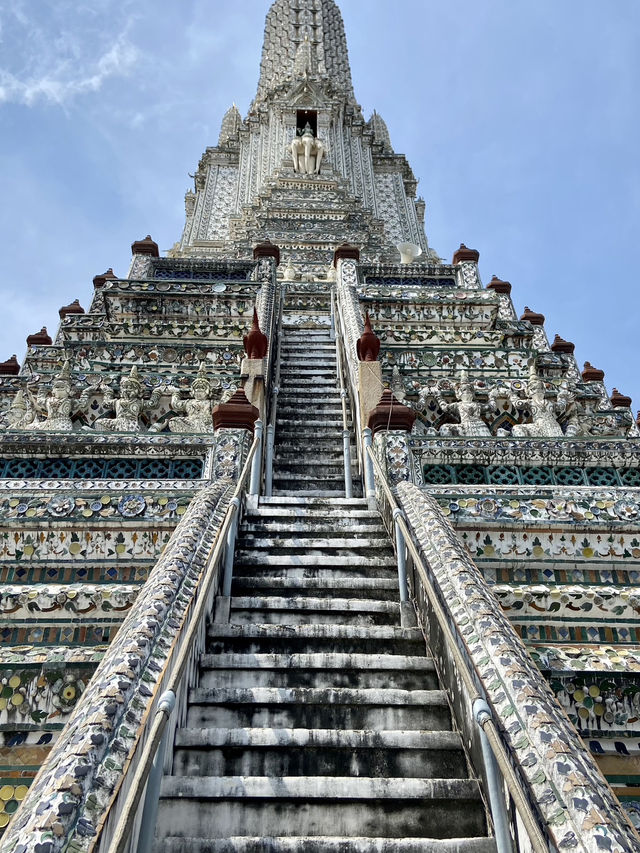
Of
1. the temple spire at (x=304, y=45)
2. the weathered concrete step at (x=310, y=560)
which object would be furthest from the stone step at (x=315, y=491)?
the temple spire at (x=304, y=45)

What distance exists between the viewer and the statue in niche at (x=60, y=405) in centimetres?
934

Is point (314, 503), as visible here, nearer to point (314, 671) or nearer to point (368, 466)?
point (368, 466)

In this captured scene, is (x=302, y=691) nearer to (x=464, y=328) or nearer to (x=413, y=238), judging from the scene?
(x=464, y=328)

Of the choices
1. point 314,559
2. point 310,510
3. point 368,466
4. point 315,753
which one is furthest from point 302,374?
point 315,753

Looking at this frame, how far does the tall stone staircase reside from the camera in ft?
10.8

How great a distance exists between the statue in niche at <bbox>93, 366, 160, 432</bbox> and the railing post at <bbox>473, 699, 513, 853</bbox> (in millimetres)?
6875

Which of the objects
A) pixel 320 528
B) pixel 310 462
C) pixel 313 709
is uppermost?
pixel 310 462

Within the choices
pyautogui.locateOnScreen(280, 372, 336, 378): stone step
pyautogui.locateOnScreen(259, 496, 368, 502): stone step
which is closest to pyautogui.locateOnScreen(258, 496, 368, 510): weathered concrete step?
pyautogui.locateOnScreen(259, 496, 368, 502): stone step

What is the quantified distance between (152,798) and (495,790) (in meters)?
1.45

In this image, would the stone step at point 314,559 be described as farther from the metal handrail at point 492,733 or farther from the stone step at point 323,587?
the metal handrail at point 492,733

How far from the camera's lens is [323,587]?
5.35m

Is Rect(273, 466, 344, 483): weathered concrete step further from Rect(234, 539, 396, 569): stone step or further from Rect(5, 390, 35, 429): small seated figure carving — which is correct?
Rect(5, 390, 35, 429): small seated figure carving

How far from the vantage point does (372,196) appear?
2942 centimetres

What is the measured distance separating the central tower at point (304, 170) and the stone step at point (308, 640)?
13.8m
